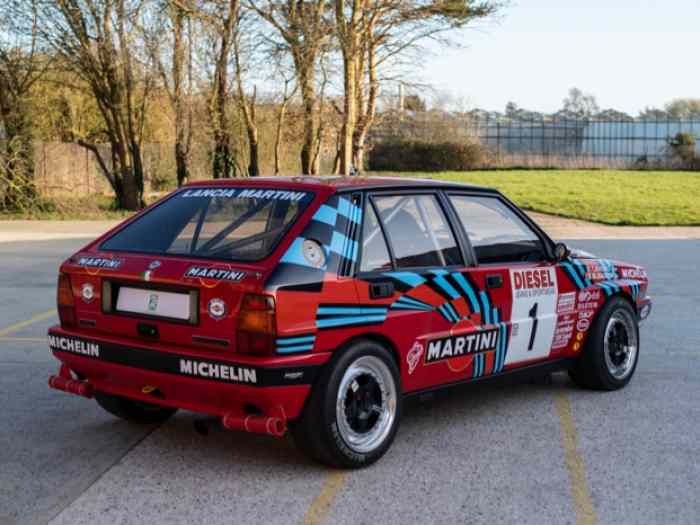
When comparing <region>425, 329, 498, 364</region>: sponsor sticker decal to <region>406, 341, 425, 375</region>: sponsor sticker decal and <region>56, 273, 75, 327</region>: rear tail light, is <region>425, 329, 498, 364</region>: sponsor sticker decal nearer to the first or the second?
<region>406, 341, 425, 375</region>: sponsor sticker decal

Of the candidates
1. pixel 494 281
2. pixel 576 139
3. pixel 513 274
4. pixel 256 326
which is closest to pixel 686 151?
pixel 576 139

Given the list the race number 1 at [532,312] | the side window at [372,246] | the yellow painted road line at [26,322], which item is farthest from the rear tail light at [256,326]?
the yellow painted road line at [26,322]

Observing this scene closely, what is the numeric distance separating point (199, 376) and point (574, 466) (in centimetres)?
196

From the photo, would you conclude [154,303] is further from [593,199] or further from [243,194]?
[593,199]

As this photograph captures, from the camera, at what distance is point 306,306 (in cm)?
460

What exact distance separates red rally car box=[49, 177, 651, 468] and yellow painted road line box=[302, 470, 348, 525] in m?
0.08

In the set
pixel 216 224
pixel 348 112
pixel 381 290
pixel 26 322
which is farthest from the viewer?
pixel 348 112

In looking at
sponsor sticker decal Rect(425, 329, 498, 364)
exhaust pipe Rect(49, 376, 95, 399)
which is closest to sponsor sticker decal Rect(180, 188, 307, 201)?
sponsor sticker decal Rect(425, 329, 498, 364)

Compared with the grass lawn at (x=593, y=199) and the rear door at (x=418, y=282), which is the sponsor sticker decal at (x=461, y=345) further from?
the grass lawn at (x=593, y=199)

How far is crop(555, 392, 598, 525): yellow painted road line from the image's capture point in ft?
14.2

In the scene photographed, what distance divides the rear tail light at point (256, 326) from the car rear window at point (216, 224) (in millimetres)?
347

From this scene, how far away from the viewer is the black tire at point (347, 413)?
4.65m

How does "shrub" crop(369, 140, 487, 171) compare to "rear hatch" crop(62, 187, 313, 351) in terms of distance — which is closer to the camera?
"rear hatch" crop(62, 187, 313, 351)

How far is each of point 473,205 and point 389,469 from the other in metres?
1.86
